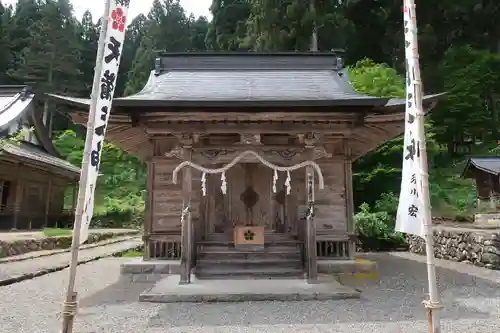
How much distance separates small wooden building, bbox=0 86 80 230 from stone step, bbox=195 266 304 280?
11734 millimetres

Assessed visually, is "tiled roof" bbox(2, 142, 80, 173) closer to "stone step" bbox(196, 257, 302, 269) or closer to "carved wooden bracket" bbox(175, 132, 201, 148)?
"carved wooden bracket" bbox(175, 132, 201, 148)

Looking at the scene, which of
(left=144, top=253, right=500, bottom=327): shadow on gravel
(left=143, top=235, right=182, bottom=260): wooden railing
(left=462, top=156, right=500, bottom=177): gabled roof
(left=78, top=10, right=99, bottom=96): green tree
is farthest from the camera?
(left=78, top=10, right=99, bottom=96): green tree

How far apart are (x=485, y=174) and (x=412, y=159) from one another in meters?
21.9

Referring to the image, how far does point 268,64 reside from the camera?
11648 mm

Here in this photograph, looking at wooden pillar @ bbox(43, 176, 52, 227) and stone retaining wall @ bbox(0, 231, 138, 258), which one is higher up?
wooden pillar @ bbox(43, 176, 52, 227)

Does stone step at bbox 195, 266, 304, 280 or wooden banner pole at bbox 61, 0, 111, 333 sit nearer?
wooden banner pole at bbox 61, 0, 111, 333

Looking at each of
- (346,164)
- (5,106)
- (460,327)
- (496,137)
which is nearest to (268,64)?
(346,164)

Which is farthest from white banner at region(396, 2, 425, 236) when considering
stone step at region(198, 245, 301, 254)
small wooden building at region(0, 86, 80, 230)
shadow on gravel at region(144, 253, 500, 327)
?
small wooden building at region(0, 86, 80, 230)

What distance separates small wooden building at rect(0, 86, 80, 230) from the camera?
58.5 ft

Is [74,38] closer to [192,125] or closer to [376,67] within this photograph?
[376,67]

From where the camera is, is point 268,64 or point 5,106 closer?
point 268,64

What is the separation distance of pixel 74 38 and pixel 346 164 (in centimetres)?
3673

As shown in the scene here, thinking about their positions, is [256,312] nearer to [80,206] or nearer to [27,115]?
[80,206]

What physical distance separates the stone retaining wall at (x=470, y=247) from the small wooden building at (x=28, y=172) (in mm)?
16143
